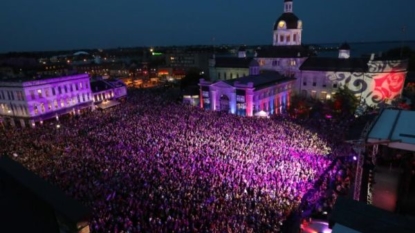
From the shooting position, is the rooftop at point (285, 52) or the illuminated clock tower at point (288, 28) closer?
the rooftop at point (285, 52)

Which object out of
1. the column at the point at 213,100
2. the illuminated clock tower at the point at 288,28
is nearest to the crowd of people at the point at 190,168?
the column at the point at 213,100

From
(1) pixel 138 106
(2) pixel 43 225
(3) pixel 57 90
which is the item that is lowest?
(1) pixel 138 106

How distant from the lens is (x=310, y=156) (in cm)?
1866

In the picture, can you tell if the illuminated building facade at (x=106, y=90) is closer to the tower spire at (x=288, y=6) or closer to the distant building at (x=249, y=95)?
the distant building at (x=249, y=95)

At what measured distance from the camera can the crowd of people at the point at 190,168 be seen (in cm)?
1232

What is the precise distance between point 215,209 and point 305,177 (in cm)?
629

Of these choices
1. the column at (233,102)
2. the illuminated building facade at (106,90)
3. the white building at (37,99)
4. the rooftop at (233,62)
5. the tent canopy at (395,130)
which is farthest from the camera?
the rooftop at (233,62)

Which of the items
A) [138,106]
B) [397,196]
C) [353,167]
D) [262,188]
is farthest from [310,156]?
[138,106]

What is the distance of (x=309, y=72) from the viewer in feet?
135

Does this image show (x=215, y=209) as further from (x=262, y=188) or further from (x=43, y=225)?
(x=43, y=225)

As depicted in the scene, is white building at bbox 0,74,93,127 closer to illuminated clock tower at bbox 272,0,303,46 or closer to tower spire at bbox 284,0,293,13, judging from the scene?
illuminated clock tower at bbox 272,0,303,46

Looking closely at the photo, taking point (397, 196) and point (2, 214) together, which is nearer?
point (2, 214)

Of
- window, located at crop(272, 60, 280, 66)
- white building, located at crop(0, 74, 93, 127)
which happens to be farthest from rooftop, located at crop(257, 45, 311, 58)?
white building, located at crop(0, 74, 93, 127)

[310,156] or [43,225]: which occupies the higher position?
[43,225]
